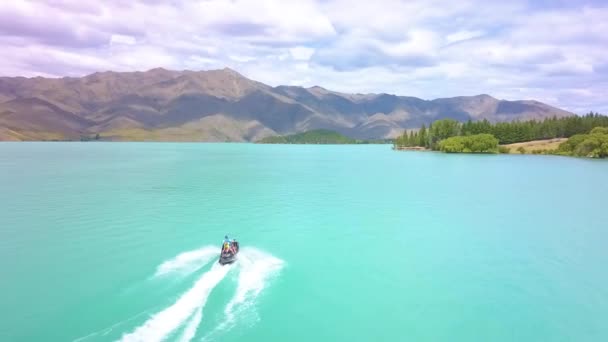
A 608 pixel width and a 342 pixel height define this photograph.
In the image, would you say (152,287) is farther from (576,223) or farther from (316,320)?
(576,223)

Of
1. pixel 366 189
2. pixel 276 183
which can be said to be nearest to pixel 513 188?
pixel 366 189

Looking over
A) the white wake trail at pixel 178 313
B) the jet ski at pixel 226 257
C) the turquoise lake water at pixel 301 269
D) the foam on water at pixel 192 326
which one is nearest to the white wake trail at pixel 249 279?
the turquoise lake water at pixel 301 269

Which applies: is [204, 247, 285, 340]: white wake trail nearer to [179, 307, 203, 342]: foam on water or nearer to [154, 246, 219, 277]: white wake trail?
[179, 307, 203, 342]: foam on water

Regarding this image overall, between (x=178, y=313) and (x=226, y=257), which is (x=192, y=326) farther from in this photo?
(x=226, y=257)

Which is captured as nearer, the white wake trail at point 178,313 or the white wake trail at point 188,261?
the white wake trail at point 178,313

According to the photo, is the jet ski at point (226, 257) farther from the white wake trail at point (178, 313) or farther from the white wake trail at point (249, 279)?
the white wake trail at point (178, 313)
